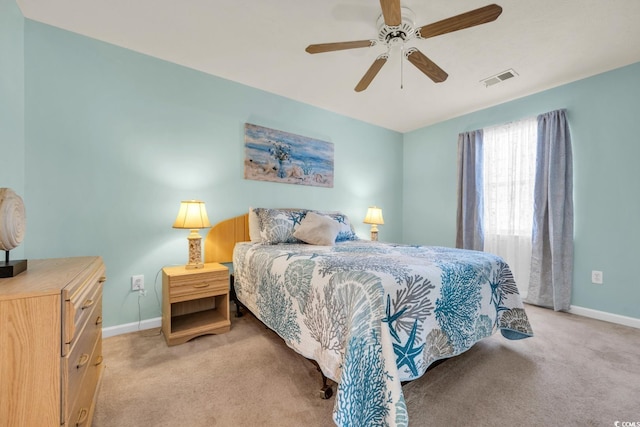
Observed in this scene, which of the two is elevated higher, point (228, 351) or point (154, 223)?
point (154, 223)

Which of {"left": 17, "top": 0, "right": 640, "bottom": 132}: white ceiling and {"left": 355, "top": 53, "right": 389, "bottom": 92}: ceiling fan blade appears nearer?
{"left": 17, "top": 0, "right": 640, "bottom": 132}: white ceiling

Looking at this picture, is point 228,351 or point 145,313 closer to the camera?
point 228,351

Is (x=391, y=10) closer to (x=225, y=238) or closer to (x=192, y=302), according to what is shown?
(x=225, y=238)

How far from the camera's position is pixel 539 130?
2879mm

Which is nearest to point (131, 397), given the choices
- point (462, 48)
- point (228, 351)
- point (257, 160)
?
point (228, 351)

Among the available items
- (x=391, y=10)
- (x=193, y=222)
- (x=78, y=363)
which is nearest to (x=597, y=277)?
(x=391, y=10)

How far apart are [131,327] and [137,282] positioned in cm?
39

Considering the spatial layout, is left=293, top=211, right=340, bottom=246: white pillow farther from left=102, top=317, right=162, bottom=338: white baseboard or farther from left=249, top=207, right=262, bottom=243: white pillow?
left=102, top=317, right=162, bottom=338: white baseboard

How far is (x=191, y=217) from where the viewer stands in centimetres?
212

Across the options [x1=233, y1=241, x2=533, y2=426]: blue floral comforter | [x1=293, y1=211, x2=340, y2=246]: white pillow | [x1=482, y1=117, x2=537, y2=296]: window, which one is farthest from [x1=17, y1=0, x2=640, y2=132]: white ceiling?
[x1=233, y1=241, x2=533, y2=426]: blue floral comforter

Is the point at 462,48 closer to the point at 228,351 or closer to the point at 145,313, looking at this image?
the point at 228,351

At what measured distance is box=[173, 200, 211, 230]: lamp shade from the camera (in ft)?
6.88

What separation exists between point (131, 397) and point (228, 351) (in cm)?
60

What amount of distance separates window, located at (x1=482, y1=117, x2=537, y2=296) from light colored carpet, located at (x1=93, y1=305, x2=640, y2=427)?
1.15 m
